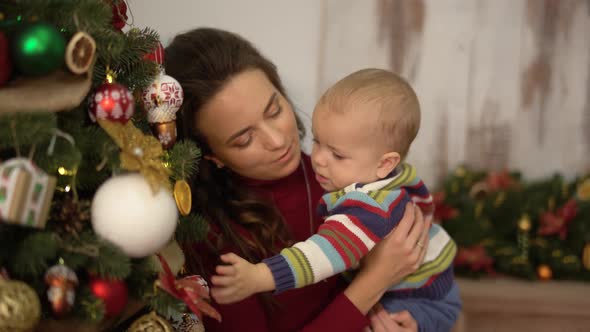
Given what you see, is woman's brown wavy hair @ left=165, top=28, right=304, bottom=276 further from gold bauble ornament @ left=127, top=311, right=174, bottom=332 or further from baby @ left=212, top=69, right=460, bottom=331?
gold bauble ornament @ left=127, top=311, right=174, bottom=332

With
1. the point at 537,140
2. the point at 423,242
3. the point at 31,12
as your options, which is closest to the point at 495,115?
the point at 537,140

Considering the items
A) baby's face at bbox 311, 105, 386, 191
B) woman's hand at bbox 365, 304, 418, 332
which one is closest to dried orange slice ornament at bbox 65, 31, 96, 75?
baby's face at bbox 311, 105, 386, 191

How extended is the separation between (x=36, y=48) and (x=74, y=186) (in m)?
0.22

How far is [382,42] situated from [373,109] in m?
1.17

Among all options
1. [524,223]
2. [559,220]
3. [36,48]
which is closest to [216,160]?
[36,48]

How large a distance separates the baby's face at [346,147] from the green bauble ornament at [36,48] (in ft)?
1.97

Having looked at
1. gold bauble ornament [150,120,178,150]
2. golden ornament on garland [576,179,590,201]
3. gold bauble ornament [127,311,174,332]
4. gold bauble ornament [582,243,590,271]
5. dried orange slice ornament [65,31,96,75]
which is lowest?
gold bauble ornament [582,243,590,271]

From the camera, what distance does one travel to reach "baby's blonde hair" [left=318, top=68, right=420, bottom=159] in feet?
3.93

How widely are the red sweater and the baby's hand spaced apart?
13.3 inches

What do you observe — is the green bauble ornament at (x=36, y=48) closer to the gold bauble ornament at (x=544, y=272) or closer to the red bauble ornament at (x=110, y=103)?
the red bauble ornament at (x=110, y=103)

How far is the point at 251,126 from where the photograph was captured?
1344 mm

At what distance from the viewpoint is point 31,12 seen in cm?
84

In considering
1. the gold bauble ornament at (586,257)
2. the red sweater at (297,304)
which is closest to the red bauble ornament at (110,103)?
the red sweater at (297,304)

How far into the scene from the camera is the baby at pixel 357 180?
108 cm
